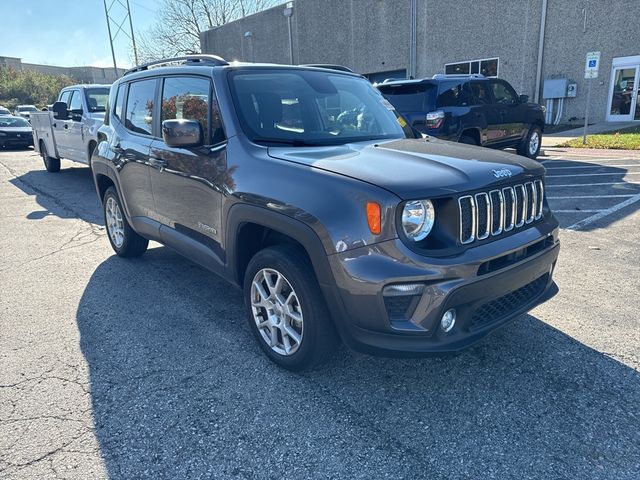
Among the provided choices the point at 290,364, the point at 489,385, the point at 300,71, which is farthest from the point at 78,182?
the point at 489,385

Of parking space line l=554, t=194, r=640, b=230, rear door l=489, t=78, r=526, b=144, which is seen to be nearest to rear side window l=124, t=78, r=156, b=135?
parking space line l=554, t=194, r=640, b=230

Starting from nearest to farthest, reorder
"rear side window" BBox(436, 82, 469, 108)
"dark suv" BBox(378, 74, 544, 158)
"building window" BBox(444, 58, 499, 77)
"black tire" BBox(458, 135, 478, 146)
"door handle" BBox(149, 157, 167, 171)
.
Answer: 1. "door handle" BBox(149, 157, 167, 171)
2. "dark suv" BBox(378, 74, 544, 158)
3. "rear side window" BBox(436, 82, 469, 108)
4. "black tire" BBox(458, 135, 478, 146)
5. "building window" BBox(444, 58, 499, 77)

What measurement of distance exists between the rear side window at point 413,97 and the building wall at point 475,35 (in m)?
13.2

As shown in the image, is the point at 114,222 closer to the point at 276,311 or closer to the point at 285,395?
the point at 276,311

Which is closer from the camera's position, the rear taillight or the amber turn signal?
the amber turn signal

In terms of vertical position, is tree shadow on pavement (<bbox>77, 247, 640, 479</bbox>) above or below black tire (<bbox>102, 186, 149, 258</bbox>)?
below

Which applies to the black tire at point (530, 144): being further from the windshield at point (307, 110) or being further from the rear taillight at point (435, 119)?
the windshield at point (307, 110)

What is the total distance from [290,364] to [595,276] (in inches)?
125

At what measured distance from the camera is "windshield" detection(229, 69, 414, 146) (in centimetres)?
337

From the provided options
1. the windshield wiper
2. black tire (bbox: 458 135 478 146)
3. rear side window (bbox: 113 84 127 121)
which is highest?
rear side window (bbox: 113 84 127 121)

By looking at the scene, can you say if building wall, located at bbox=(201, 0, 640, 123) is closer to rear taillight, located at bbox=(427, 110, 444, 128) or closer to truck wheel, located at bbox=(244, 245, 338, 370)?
rear taillight, located at bbox=(427, 110, 444, 128)

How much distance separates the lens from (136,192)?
182 inches

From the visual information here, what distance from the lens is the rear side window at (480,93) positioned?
9406 mm

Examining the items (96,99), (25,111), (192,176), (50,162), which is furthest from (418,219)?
(25,111)
